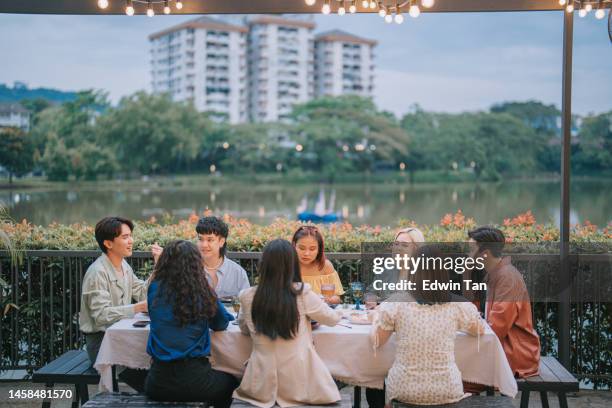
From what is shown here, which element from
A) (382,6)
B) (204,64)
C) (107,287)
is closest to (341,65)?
(204,64)

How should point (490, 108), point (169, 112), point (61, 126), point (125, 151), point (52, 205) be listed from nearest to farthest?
point (52, 205)
point (61, 126)
point (125, 151)
point (169, 112)
point (490, 108)

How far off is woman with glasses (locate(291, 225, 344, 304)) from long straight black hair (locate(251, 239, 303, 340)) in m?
1.15

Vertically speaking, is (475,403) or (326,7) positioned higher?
(326,7)

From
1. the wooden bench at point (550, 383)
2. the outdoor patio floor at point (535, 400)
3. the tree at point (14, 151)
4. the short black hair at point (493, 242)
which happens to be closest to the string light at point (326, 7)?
the short black hair at point (493, 242)

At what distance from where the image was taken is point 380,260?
4.58 meters

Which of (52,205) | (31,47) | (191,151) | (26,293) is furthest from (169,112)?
(26,293)

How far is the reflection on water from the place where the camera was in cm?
3941

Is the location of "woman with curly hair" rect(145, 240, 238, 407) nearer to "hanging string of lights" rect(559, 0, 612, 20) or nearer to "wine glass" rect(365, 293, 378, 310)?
"wine glass" rect(365, 293, 378, 310)

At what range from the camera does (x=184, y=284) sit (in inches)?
110

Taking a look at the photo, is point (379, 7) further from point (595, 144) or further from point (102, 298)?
point (595, 144)

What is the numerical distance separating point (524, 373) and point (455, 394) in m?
0.67

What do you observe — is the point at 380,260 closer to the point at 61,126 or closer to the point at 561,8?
the point at 561,8

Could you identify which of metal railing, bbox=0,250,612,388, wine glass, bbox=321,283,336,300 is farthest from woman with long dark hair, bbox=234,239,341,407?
metal railing, bbox=0,250,612,388

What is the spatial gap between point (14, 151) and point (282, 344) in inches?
309
